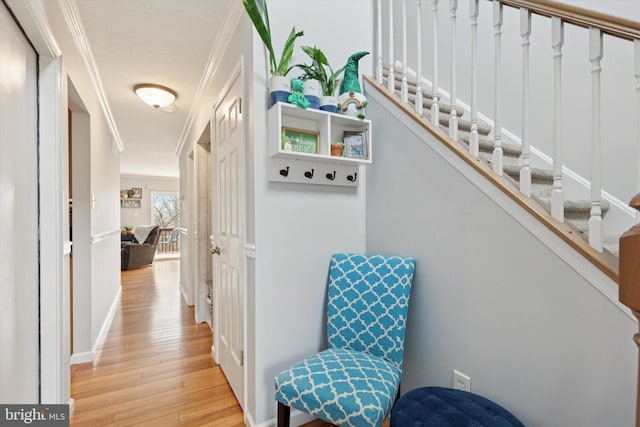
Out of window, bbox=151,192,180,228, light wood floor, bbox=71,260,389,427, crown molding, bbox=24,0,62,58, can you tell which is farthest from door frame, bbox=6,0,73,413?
window, bbox=151,192,180,228

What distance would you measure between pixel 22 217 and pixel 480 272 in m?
2.09

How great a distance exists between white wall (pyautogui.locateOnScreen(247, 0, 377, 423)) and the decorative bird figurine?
0.60ft

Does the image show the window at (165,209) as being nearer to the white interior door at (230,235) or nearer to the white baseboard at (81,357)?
the white baseboard at (81,357)

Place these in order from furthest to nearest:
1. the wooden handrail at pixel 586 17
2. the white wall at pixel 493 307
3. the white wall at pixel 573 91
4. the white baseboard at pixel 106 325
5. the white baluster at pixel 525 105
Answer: the white baseboard at pixel 106 325, the white wall at pixel 573 91, the white baluster at pixel 525 105, the white wall at pixel 493 307, the wooden handrail at pixel 586 17

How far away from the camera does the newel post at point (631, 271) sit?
49cm

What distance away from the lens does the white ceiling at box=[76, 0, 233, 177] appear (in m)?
1.82

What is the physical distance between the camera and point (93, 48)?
2229 millimetres

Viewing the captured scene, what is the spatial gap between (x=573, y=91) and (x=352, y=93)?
1.43m

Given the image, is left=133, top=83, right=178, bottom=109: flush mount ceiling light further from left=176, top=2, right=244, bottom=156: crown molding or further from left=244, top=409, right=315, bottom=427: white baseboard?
left=244, top=409, right=315, bottom=427: white baseboard

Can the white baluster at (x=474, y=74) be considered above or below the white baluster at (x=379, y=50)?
below

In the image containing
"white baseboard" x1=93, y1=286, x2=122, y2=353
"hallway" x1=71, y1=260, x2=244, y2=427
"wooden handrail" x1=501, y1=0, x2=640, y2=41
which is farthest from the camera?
"white baseboard" x1=93, y1=286, x2=122, y2=353

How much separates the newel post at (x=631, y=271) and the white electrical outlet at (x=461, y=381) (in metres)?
0.97

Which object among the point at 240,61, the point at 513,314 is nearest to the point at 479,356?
the point at 513,314
